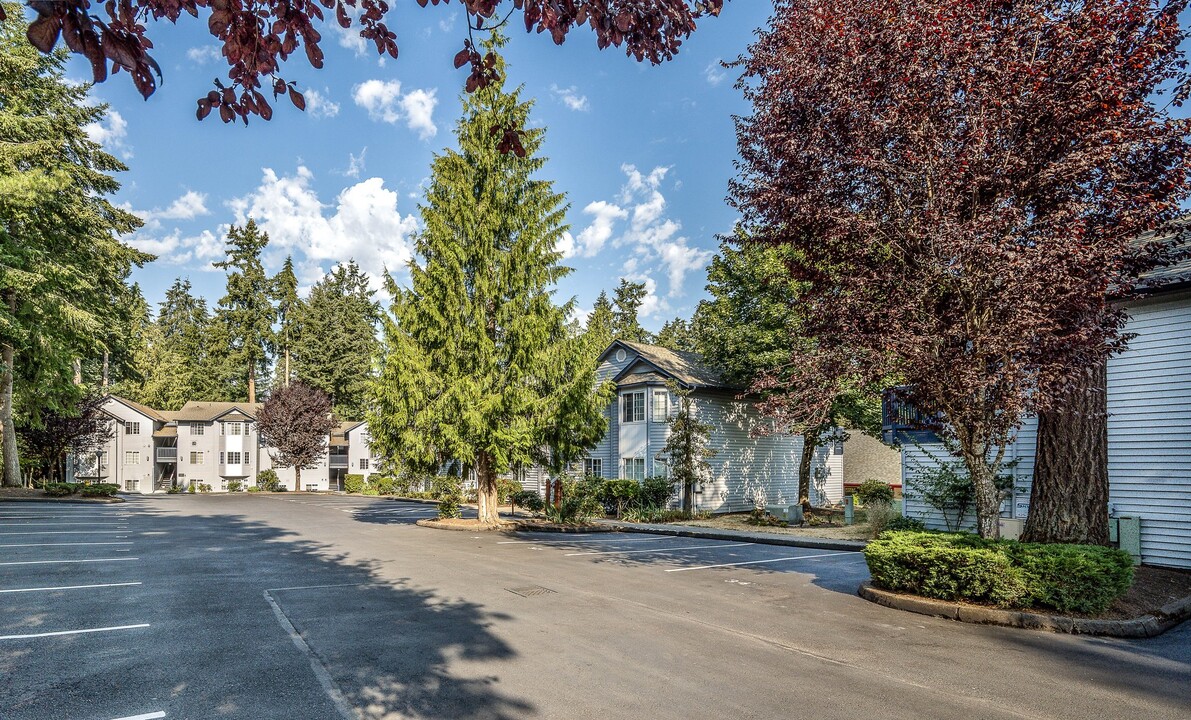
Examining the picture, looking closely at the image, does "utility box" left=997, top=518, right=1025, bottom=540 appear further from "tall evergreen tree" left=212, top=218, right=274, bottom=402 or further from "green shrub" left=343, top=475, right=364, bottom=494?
"tall evergreen tree" left=212, top=218, right=274, bottom=402

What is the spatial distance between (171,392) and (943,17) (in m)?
71.8

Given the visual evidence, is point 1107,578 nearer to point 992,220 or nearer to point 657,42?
point 992,220

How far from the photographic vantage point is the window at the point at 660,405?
86.0 ft

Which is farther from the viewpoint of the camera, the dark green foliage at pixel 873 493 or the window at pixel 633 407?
the window at pixel 633 407

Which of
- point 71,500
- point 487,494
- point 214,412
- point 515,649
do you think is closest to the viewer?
point 515,649

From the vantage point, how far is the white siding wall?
11.1m

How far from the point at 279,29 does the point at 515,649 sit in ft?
Answer: 18.5

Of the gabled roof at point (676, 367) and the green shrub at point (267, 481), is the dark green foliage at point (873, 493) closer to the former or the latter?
the gabled roof at point (676, 367)

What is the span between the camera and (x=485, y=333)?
1914 centimetres

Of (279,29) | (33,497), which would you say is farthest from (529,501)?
(279,29)

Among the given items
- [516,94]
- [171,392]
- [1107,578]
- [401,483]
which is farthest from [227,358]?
[1107,578]

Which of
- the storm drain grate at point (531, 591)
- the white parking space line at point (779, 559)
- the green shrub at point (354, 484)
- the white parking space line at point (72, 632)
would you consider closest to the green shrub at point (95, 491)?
the green shrub at point (354, 484)

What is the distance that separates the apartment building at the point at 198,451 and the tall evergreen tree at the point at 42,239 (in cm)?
2312

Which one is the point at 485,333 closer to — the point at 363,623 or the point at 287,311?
the point at 363,623
